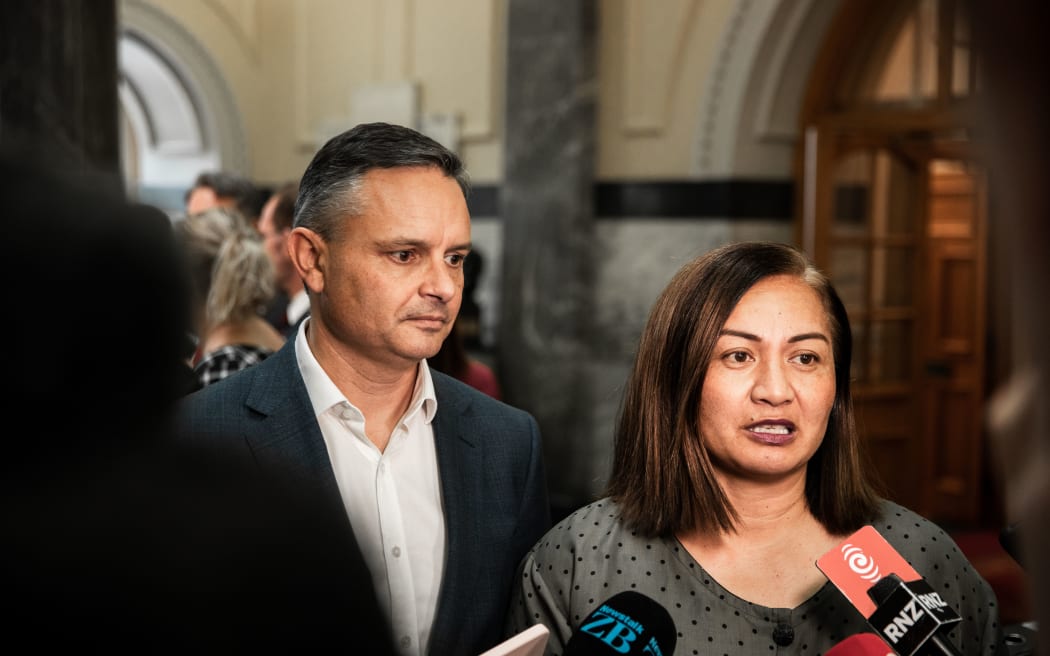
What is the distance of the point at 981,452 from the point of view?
7859 millimetres

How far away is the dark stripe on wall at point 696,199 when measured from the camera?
22.4ft

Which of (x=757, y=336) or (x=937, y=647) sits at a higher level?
(x=757, y=336)

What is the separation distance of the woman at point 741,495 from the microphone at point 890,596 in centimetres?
26

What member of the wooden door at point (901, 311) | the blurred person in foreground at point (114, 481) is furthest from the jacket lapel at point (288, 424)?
the wooden door at point (901, 311)

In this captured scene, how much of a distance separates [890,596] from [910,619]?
4 centimetres

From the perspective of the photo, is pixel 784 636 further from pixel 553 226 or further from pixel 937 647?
pixel 553 226

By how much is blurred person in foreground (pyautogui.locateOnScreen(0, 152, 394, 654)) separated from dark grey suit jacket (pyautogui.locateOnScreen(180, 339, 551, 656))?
1.25 m

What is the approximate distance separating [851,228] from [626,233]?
136cm

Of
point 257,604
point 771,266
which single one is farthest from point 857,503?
point 257,604

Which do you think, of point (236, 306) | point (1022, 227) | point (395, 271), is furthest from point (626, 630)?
point (236, 306)

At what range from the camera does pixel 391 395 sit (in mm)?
2123

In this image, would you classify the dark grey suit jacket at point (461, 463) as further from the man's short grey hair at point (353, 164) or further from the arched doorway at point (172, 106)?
the arched doorway at point (172, 106)

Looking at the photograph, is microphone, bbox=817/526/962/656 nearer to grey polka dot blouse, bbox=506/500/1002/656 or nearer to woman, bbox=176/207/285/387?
grey polka dot blouse, bbox=506/500/1002/656

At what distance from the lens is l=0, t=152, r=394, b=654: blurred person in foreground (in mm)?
611
